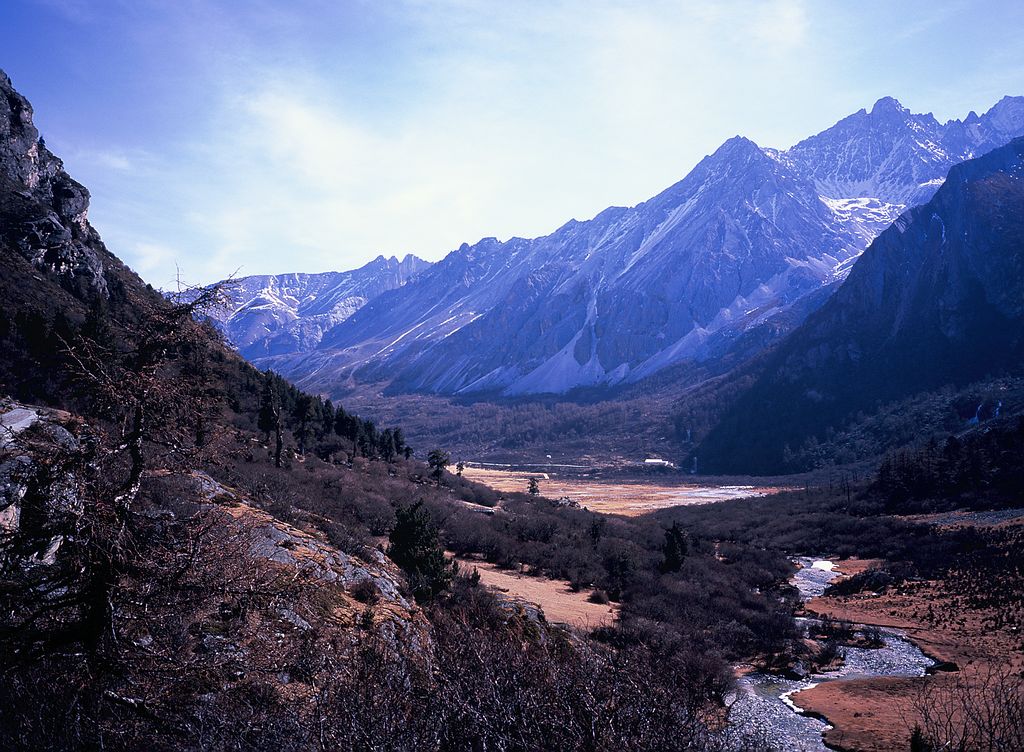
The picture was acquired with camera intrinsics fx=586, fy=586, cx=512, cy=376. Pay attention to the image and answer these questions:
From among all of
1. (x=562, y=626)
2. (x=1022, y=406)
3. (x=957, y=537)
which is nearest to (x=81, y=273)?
(x=562, y=626)

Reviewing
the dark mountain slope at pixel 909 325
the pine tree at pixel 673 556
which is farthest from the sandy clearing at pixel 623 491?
the pine tree at pixel 673 556

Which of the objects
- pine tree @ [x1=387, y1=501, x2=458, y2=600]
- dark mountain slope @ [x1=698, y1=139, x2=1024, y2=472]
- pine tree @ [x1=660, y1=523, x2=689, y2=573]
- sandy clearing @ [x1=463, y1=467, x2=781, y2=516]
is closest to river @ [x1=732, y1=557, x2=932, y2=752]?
pine tree @ [x1=660, y1=523, x2=689, y2=573]

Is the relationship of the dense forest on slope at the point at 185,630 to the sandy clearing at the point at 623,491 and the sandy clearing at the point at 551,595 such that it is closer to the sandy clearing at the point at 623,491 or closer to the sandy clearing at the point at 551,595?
the sandy clearing at the point at 551,595

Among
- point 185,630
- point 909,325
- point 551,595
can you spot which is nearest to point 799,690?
point 551,595

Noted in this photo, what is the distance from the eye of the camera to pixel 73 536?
224 inches

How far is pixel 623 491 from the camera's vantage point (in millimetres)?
94250

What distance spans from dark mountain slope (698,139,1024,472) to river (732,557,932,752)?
98962mm

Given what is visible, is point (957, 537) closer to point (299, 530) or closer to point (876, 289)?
point (299, 530)

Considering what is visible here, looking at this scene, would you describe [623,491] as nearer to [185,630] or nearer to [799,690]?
[799,690]

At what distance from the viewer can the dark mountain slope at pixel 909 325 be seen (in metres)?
118

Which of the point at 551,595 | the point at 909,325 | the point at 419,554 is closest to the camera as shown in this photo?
the point at 419,554

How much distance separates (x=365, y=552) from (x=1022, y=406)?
94951 mm

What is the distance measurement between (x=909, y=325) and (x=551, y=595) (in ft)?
453

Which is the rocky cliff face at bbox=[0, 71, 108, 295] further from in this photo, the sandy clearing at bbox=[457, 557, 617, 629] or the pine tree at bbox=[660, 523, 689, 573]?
the pine tree at bbox=[660, 523, 689, 573]
